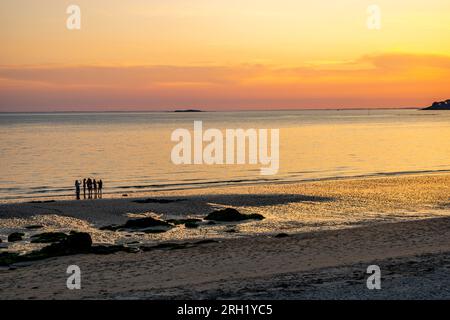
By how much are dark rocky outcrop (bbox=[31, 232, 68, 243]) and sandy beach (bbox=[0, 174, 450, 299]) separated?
574 millimetres

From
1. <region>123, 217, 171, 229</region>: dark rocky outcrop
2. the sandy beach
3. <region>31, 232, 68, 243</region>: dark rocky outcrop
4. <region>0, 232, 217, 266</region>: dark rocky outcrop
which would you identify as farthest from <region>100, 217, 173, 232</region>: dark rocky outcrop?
<region>0, 232, 217, 266</region>: dark rocky outcrop

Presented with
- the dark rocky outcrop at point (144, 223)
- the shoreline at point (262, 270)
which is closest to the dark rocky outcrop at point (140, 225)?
the dark rocky outcrop at point (144, 223)

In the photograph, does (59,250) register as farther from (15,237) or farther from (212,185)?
(212,185)

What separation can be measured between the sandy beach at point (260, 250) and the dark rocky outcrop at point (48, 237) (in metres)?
0.57

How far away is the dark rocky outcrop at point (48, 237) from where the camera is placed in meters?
27.3

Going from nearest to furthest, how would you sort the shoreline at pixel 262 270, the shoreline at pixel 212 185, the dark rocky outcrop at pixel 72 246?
the shoreline at pixel 262 270 < the dark rocky outcrop at pixel 72 246 < the shoreline at pixel 212 185

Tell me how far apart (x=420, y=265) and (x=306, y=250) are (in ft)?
18.5

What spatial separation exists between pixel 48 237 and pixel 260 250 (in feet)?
33.9

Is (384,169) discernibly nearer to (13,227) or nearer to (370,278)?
(13,227)

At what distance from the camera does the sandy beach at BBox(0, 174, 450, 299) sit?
56.1ft

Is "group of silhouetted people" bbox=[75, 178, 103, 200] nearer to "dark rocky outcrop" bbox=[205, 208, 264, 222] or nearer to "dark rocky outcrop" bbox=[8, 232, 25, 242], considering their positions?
"dark rocky outcrop" bbox=[205, 208, 264, 222]

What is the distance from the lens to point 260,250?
24359mm

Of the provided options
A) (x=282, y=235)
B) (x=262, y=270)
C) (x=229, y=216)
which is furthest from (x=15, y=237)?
(x=262, y=270)

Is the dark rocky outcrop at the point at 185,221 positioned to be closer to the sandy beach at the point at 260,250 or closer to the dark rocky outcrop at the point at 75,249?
the sandy beach at the point at 260,250
